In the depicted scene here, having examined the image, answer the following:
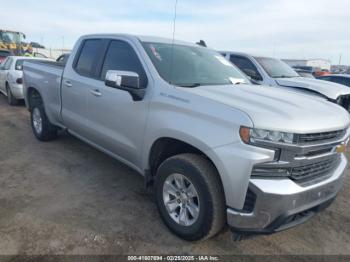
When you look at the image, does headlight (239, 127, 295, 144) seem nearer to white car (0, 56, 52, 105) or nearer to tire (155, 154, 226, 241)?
tire (155, 154, 226, 241)

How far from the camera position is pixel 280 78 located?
7430 mm

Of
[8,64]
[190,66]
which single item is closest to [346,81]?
[190,66]

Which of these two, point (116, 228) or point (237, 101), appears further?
point (116, 228)

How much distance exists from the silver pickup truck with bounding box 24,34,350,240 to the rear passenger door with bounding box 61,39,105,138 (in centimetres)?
3

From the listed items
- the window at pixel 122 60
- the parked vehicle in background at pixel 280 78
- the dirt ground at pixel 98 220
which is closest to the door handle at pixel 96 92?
the window at pixel 122 60

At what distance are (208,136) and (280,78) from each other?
5.58 meters

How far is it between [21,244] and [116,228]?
0.86 metres

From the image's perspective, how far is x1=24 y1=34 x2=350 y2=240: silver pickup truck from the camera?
2.33m

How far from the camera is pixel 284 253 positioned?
2.84 metres

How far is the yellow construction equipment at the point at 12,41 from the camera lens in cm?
1928

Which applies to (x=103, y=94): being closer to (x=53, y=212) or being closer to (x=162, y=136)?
(x=162, y=136)

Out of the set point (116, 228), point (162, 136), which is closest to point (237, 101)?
point (162, 136)

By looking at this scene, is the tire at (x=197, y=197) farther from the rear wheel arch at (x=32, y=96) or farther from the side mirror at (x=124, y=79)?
the rear wheel arch at (x=32, y=96)

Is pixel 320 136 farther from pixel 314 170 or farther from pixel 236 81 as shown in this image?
pixel 236 81
